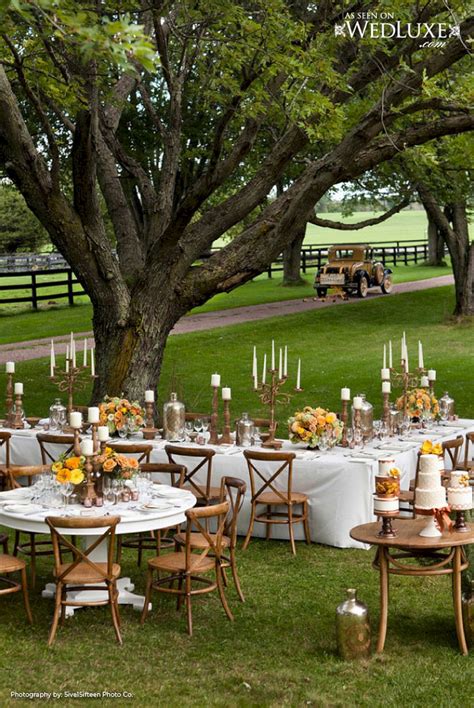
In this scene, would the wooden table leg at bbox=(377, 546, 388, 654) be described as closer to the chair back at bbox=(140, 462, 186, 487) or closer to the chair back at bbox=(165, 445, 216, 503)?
the chair back at bbox=(140, 462, 186, 487)

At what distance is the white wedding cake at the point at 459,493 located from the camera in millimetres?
8156

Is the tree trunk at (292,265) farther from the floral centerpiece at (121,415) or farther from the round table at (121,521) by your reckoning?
the round table at (121,521)

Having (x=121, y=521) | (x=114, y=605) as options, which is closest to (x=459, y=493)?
(x=121, y=521)

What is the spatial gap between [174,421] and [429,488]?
16.0 feet

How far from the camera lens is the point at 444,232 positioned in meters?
28.1

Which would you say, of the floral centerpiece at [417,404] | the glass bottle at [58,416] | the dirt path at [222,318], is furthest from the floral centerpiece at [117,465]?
the dirt path at [222,318]

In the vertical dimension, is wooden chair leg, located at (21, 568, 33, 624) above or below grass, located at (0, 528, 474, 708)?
above

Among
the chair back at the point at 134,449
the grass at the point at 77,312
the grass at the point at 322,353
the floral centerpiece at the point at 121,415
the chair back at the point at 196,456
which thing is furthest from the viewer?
the grass at the point at 77,312

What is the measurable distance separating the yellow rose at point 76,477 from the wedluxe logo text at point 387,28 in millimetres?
7524

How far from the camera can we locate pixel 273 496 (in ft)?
37.9

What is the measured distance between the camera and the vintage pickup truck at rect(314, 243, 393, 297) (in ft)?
116

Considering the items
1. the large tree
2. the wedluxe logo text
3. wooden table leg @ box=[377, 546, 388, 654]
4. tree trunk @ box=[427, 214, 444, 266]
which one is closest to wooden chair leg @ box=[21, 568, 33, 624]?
wooden table leg @ box=[377, 546, 388, 654]

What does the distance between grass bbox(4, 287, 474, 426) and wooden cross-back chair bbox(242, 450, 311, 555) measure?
19.2 feet

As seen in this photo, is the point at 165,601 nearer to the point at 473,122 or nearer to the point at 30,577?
the point at 30,577
